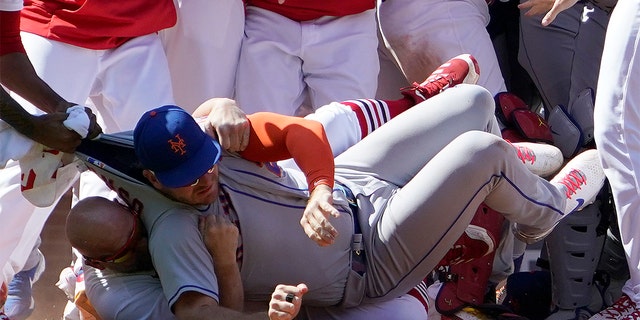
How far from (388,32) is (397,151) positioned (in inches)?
47.0

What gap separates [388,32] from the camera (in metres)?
4.56

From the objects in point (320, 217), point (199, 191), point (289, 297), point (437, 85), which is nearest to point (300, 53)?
point (437, 85)

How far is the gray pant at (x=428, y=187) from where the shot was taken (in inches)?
127

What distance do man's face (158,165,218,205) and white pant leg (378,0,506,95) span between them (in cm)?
169

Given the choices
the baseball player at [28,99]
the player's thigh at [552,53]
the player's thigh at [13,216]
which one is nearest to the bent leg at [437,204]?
the baseball player at [28,99]

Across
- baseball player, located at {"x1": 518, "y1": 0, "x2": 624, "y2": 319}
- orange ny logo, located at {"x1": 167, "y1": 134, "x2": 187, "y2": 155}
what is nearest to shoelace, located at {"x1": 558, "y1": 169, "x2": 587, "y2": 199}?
baseball player, located at {"x1": 518, "y1": 0, "x2": 624, "y2": 319}

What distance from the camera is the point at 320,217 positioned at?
9.50ft

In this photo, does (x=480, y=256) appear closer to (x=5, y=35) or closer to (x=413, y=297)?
(x=413, y=297)

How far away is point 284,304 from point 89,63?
1.40 meters

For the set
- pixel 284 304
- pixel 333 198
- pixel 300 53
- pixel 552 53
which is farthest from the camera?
pixel 552 53

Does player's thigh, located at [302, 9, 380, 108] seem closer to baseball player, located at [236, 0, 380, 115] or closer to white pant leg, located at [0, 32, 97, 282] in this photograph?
baseball player, located at [236, 0, 380, 115]

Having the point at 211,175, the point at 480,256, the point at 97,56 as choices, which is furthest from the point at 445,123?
the point at 97,56

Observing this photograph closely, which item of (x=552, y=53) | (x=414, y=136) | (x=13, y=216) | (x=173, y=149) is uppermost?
(x=173, y=149)

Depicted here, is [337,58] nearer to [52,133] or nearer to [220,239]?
[220,239]
